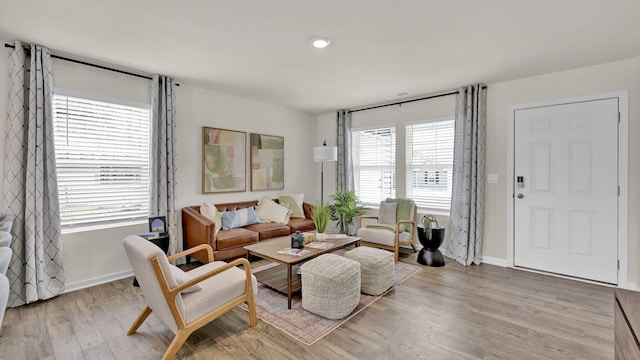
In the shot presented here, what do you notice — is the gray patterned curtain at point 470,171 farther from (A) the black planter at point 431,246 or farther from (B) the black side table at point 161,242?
(B) the black side table at point 161,242

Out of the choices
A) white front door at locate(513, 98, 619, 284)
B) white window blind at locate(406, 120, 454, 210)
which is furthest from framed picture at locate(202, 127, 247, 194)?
white front door at locate(513, 98, 619, 284)

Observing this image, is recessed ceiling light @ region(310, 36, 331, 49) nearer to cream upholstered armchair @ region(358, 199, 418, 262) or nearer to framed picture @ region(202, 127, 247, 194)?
framed picture @ region(202, 127, 247, 194)

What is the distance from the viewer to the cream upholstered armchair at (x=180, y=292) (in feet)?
5.99

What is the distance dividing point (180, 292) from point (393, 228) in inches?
118

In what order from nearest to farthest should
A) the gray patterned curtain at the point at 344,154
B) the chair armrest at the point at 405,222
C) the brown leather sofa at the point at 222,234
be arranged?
the brown leather sofa at the point at 222,234, the chair armrest at the point at 405,222, the gray patterned curtain at the point at 344,154

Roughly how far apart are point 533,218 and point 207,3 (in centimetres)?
421

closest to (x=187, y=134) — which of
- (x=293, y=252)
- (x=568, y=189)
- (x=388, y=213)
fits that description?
(x=293, y=252)

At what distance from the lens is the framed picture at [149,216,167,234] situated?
340 centimetres

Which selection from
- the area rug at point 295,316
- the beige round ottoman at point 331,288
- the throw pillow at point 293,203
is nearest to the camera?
the area rug at point 295,316

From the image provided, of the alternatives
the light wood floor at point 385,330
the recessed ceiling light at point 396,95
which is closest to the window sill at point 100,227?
the light wood floor at point 385,330

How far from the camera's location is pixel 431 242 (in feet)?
12.5

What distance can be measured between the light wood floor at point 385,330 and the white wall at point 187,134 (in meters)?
0.35

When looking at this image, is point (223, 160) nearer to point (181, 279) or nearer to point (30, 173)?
point (30, 173)

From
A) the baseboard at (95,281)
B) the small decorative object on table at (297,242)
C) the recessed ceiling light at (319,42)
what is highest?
the recessed ceiling light at (319,42)
